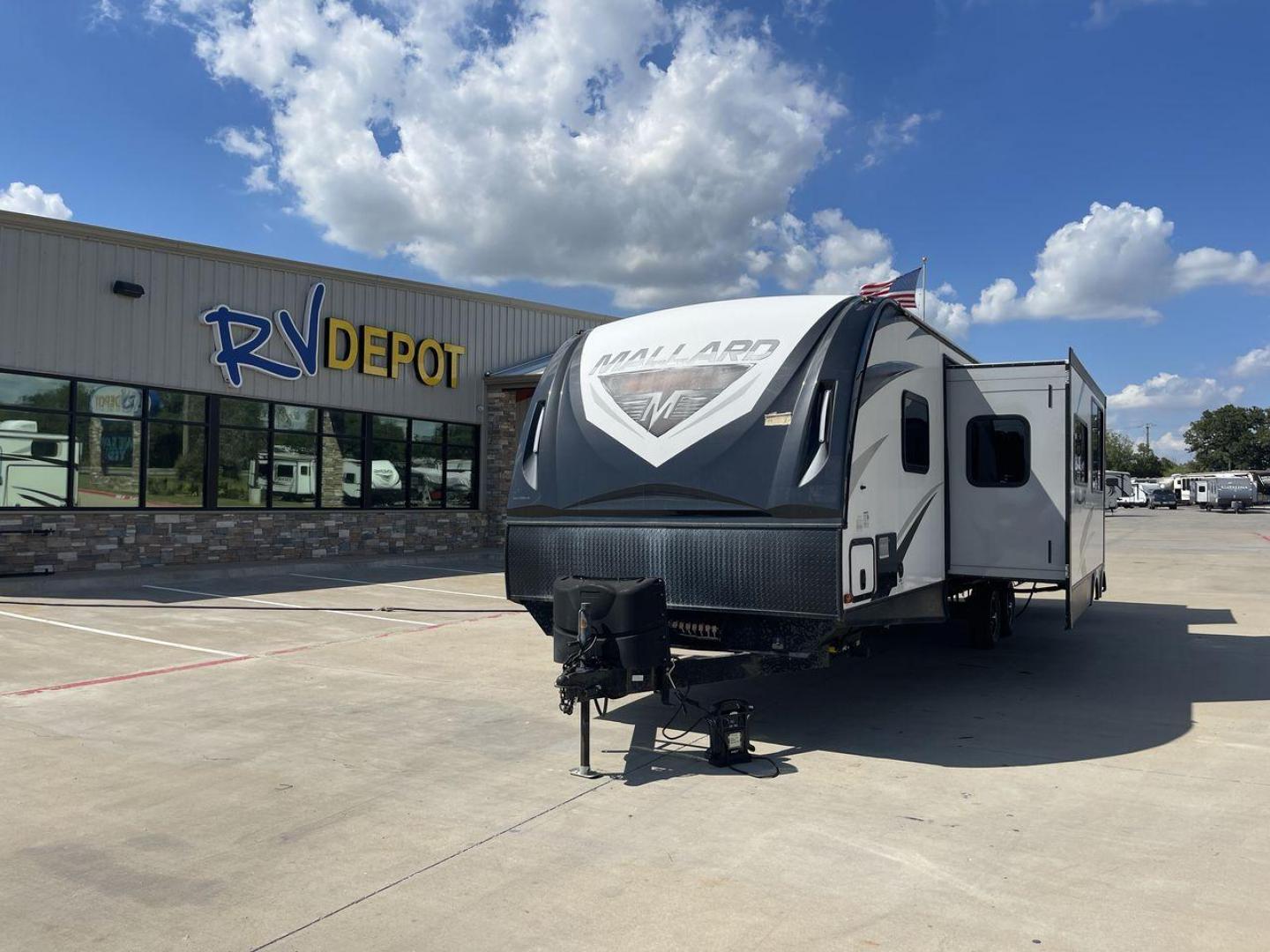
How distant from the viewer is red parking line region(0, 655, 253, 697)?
25.2ft

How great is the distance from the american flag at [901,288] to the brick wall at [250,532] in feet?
20.4

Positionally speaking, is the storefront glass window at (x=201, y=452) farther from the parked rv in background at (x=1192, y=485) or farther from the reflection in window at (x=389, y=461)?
the parked rv in background at (x=1192, y=485)

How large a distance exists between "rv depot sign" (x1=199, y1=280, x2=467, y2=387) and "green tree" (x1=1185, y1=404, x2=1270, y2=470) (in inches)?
4085

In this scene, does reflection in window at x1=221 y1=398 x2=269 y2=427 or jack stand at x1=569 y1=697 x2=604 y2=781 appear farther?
reflection in window at x1=221 y1=398 x2=269 y2=427

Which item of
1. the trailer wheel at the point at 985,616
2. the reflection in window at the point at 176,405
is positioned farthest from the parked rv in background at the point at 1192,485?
the reflection in window at the point at 176,405

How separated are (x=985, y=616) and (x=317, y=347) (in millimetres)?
14284

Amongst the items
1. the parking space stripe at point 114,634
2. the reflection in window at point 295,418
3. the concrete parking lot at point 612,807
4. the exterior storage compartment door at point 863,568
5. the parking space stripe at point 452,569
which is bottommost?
the concrete parking lot at point 612,807

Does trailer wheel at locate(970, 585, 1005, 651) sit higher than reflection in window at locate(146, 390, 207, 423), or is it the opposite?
reflection in window at locate(146, 390, 207, 423)

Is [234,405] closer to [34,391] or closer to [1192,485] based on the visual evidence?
[34,391]

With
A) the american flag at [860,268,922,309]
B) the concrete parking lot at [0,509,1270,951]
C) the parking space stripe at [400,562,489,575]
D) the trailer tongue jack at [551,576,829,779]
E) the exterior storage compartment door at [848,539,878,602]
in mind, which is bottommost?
the concrete parking lot at [0,509,1270,951]

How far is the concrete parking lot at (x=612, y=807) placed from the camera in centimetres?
374

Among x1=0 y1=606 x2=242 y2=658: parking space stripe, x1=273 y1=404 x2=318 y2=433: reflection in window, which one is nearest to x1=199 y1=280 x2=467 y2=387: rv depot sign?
x1=273 y1=404 x2=318 y2=433: reflection in window

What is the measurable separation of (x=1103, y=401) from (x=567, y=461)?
21.8 feet

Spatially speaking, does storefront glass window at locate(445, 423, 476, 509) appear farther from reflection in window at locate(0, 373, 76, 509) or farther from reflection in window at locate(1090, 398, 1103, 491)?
reflection in window at locate(1090, 398, 1103, 491)
